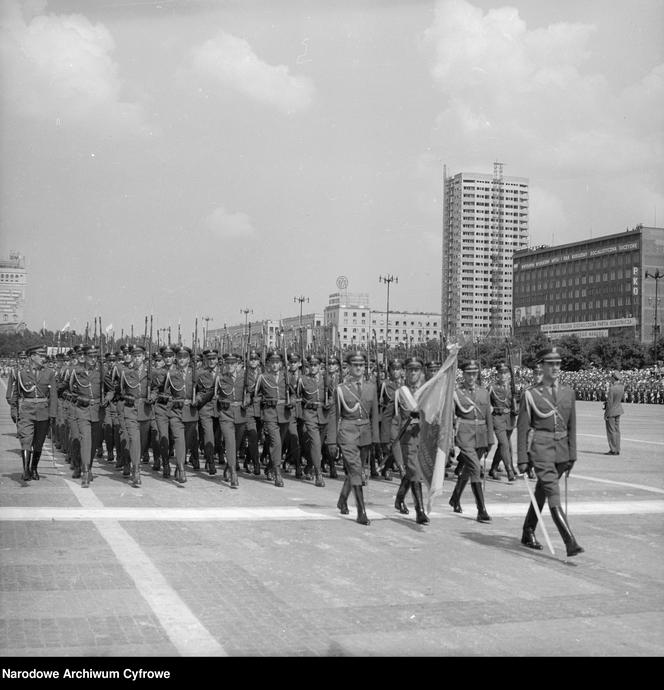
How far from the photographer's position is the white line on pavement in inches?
211

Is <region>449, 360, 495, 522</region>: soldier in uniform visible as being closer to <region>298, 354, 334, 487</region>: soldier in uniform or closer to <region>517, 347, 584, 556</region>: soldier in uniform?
<region>517, 347, 584, 556</region>: soldier in uniform

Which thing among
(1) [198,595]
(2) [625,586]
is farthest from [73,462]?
(2) [625,586]

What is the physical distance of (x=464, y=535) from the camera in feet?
30.2

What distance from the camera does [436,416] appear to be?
10141mm

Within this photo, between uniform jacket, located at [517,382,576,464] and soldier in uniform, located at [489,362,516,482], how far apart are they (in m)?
5.66

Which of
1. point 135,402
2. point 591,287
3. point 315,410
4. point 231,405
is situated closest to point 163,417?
point 135,402

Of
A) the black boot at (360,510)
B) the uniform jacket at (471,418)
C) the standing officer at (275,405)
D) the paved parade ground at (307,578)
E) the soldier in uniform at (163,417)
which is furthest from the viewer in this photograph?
the soldier in uniform at (163,417)

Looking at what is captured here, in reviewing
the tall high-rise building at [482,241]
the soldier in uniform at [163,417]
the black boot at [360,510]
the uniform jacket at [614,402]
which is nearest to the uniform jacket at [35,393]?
the soldier in uniform at [163,417]

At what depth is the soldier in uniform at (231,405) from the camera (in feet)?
42.0

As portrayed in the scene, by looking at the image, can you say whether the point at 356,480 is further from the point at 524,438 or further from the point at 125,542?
the point at 125,542

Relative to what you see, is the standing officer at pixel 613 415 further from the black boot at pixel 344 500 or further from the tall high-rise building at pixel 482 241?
the tall high-rise building at pixel 482 241

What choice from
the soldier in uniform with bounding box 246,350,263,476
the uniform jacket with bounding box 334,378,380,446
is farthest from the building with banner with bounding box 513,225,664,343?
the uniform jacket with bounding box 334,378,380,446

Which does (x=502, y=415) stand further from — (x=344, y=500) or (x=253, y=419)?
(x=344, y=500)
